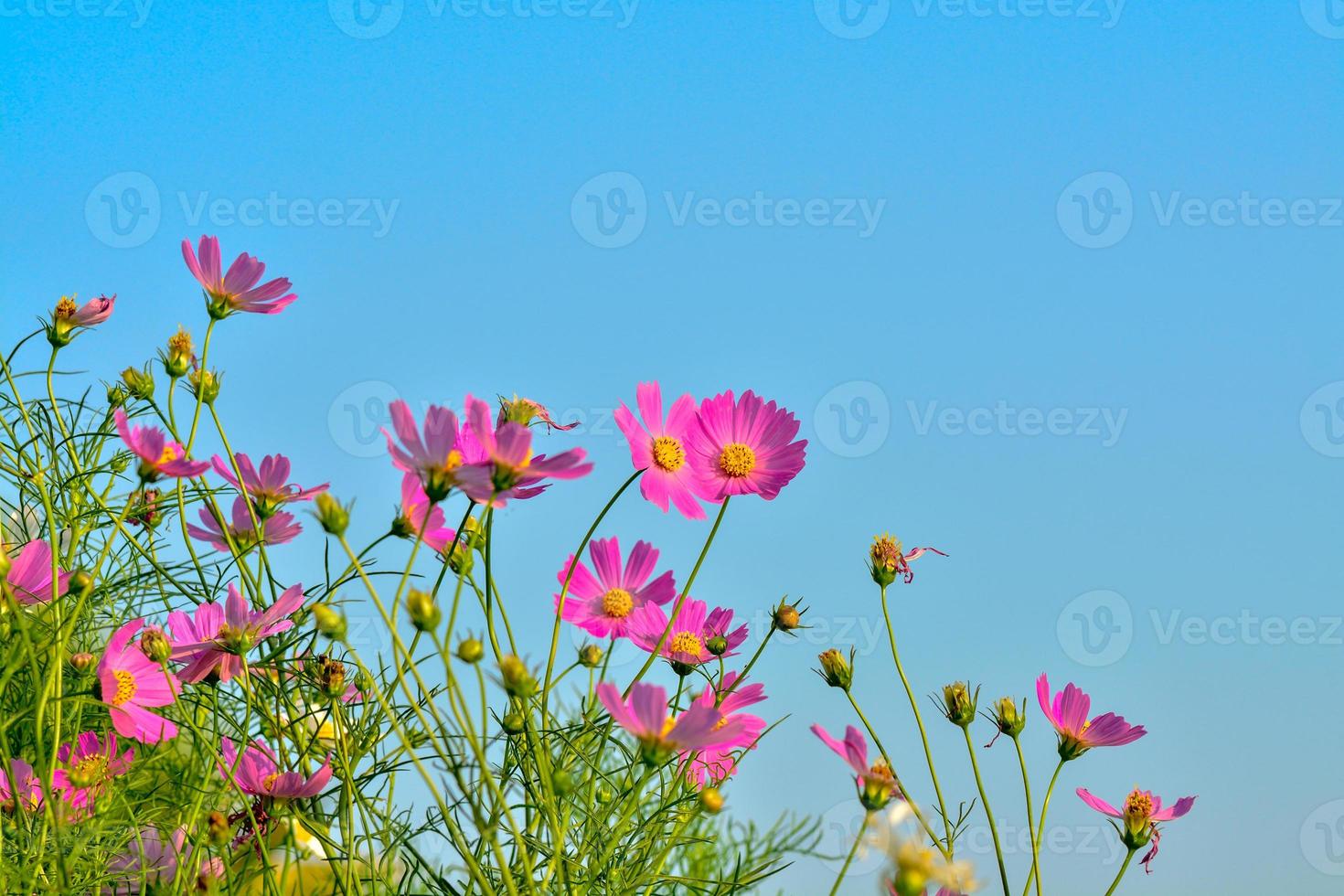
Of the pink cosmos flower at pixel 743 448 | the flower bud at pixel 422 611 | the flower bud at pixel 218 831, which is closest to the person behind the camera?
the flower bud at pixel 422 611

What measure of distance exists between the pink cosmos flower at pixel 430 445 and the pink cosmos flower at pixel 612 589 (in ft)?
0.92

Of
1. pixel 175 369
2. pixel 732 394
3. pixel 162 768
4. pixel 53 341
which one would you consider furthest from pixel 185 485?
pixel 732 394

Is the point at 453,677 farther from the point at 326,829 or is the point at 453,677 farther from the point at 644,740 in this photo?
the point at 326,829

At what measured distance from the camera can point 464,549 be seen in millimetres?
686

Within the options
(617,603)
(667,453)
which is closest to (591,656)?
(617,603)

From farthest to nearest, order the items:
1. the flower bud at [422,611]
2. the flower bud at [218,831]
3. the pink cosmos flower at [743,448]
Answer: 1. the pink cosmos flower at [743,448]
2. the flower bud at [218,831]
3. the flower bud at [422,611]

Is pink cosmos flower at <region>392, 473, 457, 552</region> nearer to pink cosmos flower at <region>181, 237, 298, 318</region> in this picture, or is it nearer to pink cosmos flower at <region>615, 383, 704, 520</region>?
pink cosmos flower at <region>615, 383, 704, 520</region>

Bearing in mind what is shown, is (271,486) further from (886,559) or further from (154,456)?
(886,559)

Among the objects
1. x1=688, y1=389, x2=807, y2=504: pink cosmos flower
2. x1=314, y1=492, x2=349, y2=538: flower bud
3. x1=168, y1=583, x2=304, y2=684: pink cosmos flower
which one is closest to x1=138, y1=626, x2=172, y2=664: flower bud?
x1=168, y1=583, x2=304, y2=684: pink cosmos flower

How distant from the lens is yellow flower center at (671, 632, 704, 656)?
2.60 feet

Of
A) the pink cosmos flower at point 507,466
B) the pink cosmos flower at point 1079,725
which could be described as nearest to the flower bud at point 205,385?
the pink cosmos flower at point 507,466

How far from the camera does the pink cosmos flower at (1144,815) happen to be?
80 cm

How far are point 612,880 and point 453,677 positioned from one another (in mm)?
338

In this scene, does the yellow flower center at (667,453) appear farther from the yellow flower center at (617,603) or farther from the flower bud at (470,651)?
the flower bud at (470,651)
